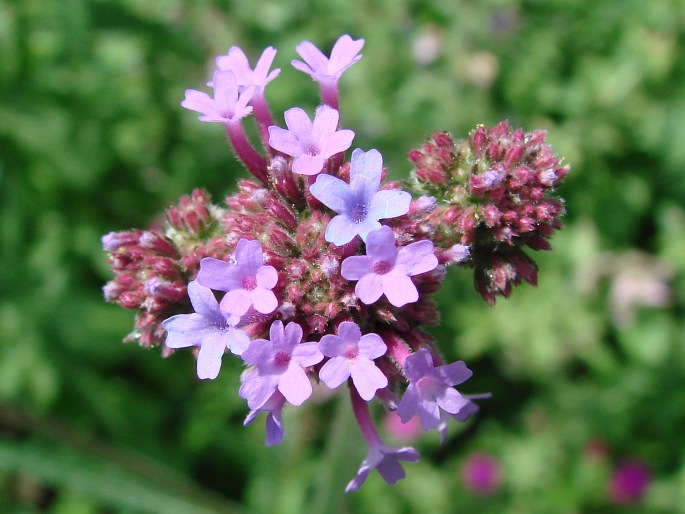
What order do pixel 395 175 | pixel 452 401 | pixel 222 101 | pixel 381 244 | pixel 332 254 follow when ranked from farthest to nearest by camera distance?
pixel 395 175 < pixel 222 101 < pixel 332 254 < pixel 452 401 < pixel 381 244

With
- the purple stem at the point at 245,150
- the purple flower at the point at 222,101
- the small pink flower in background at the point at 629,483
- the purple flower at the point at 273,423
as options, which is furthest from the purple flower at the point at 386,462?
the small pink flower in background at the point at 629,483

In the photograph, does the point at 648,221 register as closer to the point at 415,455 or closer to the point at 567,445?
the point at 567,445

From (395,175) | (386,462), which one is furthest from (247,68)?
(395,175)

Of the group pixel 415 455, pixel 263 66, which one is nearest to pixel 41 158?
pixel 263 66

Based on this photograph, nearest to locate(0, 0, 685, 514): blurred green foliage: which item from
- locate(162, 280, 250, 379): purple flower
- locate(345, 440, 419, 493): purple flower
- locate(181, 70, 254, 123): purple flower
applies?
locate(345, 440, 419, 493): purple flower

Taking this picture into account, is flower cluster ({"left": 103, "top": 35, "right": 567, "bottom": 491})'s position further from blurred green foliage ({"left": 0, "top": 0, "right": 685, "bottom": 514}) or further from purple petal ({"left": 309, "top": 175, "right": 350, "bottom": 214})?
blurred green foliage ({"left": 0, "top": 0, "right": 685, "bottom": 514})

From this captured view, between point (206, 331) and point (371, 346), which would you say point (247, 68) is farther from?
point (371, 346)
